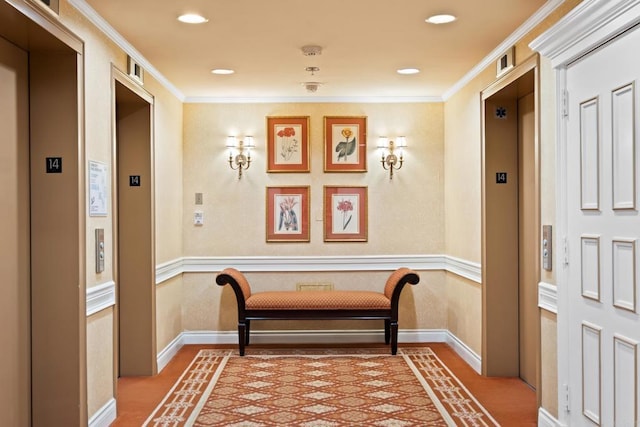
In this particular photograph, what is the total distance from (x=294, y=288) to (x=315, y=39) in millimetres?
3123

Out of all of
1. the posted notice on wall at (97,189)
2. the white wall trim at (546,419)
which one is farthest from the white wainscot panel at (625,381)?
the posted notice on wall at (97,189)

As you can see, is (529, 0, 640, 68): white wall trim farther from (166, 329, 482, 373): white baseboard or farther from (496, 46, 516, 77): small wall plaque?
(166, 329, 482, 373): white baseboard

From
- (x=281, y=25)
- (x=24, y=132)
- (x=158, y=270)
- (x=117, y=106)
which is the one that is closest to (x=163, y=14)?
(x=281, y=25)

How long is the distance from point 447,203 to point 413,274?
3.67ft

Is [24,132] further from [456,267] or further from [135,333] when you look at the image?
[456,267]

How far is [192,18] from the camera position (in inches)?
160

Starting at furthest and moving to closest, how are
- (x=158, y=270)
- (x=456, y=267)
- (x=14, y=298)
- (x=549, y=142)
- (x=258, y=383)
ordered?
(x=456, y=267), (x=158, y=270), (x=258, y=383), (x=549, y=142), (x=14, y=298)

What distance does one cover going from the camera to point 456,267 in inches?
252

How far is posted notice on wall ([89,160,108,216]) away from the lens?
392 cm

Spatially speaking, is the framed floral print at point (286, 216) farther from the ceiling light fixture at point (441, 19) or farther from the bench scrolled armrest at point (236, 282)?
the ceiling light fixture at point (441, 19)

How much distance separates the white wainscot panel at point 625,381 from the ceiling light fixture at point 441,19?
223 centimetres

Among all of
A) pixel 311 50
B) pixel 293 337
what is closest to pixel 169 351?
pixel 293 337

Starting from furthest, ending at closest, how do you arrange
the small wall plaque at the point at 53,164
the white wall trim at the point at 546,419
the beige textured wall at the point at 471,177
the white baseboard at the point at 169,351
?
the white baseboard at the point at 169,351, the beige textured wall at the point at 471,177, the white wall trim at the point at 546,419, the small wall plaque at the point at 53,164

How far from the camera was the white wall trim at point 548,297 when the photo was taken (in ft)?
12.5
